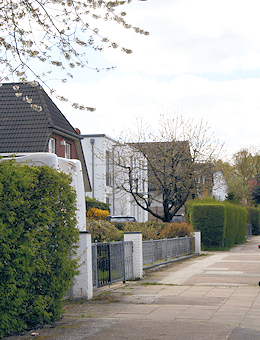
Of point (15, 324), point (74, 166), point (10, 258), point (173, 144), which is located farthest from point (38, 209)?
point (173, 144)

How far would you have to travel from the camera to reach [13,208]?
608 cm

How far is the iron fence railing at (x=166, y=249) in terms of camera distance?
46.4 ft

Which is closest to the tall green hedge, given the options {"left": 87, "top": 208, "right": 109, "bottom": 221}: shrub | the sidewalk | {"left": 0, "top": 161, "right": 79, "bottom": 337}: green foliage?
{"left": 87, "top": 208, "right": 109, "bottom": 221}: shrub

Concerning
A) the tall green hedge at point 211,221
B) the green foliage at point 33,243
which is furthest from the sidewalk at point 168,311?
the tall green hedge at point 211,221

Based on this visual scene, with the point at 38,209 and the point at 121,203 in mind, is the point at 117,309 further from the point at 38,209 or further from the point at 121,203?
the point at 121,203

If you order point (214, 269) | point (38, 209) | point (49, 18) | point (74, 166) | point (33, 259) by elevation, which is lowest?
point (214, 269)

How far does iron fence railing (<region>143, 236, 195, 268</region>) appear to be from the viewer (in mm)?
14133

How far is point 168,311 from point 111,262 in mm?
3187

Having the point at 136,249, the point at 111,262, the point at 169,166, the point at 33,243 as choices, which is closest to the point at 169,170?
the point at 169,166

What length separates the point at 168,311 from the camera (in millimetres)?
7668

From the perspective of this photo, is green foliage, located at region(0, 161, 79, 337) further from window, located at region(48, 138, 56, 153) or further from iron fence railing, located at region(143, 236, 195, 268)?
window, located at region(48, 138, 56, 153)

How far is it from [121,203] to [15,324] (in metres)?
37.8

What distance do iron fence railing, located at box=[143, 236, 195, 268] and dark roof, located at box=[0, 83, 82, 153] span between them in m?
9.93

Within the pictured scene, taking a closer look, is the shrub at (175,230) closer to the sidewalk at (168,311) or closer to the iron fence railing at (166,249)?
the iron fence railing at (166,249)
